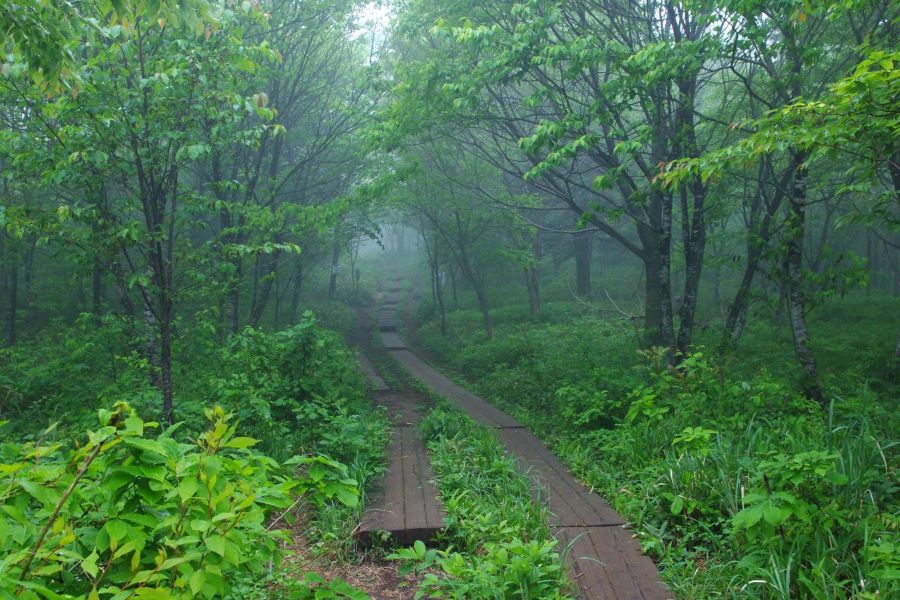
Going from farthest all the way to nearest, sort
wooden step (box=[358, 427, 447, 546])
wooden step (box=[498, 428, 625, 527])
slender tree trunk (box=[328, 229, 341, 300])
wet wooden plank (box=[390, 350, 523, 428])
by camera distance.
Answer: slender tree trunk (box=[328, 229, 341, 300]), wet wooden plank (box=[390, 350, 523, 428]), wooden step (box=[498, 428, 625, 527]), wooden step (box=[358, 427, 447, 546])

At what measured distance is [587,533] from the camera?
436 cm

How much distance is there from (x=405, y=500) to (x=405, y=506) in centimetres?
13

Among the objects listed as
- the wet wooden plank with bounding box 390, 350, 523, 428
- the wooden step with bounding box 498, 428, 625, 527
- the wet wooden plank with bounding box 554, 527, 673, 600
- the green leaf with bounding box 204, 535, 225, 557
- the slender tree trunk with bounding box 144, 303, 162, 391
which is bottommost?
the wet wooden plank with bounding box 554, 527, 673, 600

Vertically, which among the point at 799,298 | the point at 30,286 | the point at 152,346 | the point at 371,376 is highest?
the point at 30,286

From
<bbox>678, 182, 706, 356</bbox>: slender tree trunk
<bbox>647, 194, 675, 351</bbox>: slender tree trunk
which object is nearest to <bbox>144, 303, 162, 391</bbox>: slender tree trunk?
<bbox>647, 194, 675, 351</bbox>: slender tree trunk

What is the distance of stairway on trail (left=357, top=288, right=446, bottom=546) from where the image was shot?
14.4 feet

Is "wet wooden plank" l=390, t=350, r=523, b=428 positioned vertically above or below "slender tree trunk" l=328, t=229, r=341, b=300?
below

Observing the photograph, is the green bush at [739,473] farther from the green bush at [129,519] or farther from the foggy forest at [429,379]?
the green bush at [129,519]

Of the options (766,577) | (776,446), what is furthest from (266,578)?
(776,446)

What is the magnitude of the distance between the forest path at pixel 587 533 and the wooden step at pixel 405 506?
2.95ft

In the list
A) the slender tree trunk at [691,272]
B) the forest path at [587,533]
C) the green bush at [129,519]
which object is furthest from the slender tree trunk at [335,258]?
the green bush at [129,519]

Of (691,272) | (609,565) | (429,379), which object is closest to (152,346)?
(429,379)

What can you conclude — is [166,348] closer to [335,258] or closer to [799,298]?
[799,298]

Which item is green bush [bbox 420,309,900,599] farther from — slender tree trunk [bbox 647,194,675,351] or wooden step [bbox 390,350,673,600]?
slender tree trunk [bbox 647,194,675,351]
